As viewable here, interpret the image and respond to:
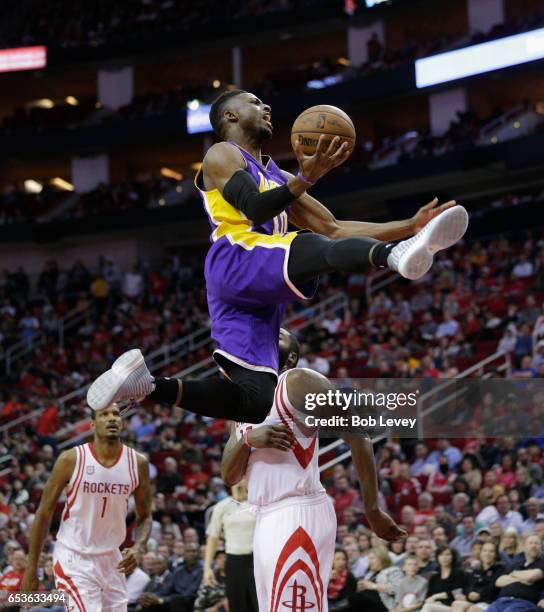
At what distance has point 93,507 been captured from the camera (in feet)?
27.0

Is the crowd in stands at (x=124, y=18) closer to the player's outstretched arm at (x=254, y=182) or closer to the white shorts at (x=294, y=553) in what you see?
the player's outstretched arm at (x=254, y=182)

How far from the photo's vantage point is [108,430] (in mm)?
8312

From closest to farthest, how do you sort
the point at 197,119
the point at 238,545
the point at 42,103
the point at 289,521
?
the point at 289,521
the point at 238,545
the point at 197,119
the point at 42,103

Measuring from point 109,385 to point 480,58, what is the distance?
2224cm

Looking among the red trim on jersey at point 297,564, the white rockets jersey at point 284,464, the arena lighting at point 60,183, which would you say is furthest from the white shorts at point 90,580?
the arena lighting at point 60,183

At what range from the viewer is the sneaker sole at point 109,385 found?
5531 millimetres

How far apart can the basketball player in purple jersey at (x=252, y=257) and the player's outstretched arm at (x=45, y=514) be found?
109 inches

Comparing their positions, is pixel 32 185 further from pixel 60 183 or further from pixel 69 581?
pixel 69 581

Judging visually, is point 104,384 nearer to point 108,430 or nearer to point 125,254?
point 108,430

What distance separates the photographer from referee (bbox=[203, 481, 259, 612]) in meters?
9.27

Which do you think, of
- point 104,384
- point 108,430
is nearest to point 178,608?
point 108,430

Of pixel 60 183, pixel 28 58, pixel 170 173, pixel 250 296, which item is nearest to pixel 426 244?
pixel 250 296

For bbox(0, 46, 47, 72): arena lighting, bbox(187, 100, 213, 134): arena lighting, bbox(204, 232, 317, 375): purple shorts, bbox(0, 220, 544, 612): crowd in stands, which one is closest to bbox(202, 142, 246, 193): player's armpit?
bbox(204, 232, 317, 375): purple shorts

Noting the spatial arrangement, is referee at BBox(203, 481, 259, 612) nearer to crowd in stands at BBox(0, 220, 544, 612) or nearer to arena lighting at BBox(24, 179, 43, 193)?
crowd in stands at BBox(0, 220, 544, 612)
